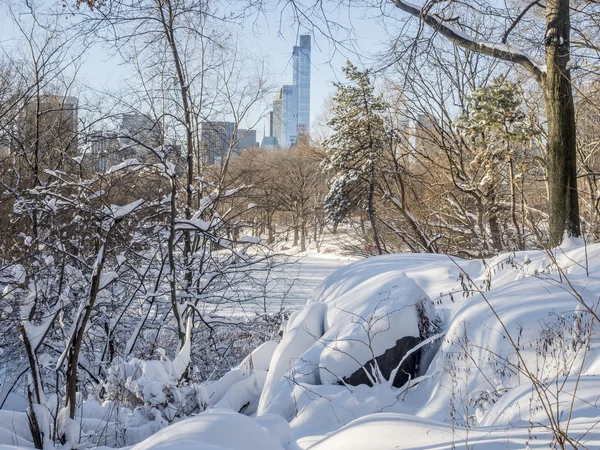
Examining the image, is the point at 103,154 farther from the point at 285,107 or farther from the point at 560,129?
the point at 560,129

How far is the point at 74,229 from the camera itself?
5.55m

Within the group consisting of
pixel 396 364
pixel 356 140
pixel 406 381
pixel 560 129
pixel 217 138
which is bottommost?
pixel 406 381

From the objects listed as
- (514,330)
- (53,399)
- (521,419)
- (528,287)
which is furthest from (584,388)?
(53,399)

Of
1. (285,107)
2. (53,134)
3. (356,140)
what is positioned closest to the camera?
(53,134)

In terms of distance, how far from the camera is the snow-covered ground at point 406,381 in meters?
1.98

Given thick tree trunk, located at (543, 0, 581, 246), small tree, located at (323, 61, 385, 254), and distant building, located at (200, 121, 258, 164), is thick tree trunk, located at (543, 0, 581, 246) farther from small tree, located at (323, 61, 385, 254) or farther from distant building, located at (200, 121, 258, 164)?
small tree, located at (323, 61, 385, 254)

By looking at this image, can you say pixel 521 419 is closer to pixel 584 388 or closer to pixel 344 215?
pixel 584 388

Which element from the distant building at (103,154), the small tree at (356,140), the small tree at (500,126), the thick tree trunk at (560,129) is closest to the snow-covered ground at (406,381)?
the thick tree trunk at (560,129)

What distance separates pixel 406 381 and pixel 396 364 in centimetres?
15

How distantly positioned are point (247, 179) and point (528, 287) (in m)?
5.36

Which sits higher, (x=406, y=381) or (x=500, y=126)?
(x=500, y=126)

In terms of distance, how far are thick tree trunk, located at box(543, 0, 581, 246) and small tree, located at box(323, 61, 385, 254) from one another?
10.2 meters

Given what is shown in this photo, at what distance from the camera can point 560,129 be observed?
22.3 feet

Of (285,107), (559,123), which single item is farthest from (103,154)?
(559,123)
